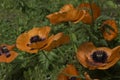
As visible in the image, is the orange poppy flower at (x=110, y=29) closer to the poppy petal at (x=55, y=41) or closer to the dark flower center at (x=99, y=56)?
the dark flower center at (x=99, y=56)

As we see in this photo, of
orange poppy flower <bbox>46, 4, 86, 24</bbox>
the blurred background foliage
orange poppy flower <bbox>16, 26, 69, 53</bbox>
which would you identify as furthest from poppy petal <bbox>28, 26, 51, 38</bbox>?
orange poppy flower <bbox>46, 4, 86, 24</bbox>

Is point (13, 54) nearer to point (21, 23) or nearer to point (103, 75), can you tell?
point (103, 75)

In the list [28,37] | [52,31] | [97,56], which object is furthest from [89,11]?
[52,31]

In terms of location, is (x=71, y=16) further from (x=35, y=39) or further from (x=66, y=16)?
(x=35, y=39)

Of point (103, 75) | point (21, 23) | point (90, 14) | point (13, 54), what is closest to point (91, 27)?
point (90, 14)

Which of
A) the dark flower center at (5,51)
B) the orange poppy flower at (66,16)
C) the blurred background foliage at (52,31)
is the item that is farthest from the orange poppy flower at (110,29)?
the dark flower center at (5,51)
